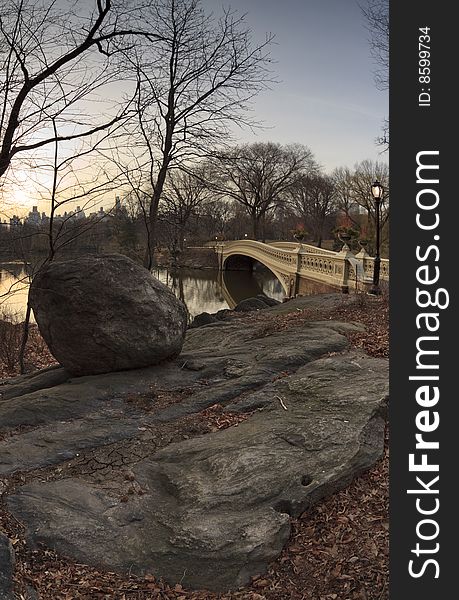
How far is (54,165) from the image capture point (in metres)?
7.37

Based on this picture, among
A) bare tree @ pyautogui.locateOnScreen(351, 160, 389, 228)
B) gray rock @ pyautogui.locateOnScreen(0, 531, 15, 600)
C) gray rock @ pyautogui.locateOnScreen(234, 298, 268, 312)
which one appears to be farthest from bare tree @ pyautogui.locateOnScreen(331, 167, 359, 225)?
gray rock @ pyautogui.locateOnScreen(0, 531, 15, 600)

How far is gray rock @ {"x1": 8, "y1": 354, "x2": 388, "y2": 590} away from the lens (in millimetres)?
3500

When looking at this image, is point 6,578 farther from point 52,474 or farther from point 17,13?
point 17,13

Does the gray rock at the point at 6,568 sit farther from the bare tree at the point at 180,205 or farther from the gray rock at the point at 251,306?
the gray rock at the point at 251,306

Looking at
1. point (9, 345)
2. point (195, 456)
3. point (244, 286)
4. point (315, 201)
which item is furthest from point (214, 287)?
point (195, 456)

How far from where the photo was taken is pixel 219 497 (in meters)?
3.98

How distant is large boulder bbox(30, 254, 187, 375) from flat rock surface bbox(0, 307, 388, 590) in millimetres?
287

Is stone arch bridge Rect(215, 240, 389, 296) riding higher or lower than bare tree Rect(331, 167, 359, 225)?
lower

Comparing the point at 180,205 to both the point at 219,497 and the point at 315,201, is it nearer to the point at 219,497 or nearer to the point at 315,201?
the point at 219,497

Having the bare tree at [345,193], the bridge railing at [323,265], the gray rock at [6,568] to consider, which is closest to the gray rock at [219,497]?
the gray rock at [6,568]

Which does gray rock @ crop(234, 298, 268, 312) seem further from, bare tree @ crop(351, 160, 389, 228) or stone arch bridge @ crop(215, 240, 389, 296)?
bare tree @ crop(351, 160, 389, 228)

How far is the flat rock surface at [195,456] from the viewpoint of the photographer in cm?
356

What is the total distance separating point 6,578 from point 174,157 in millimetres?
10107

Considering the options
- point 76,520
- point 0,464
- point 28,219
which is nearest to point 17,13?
point 28,219
